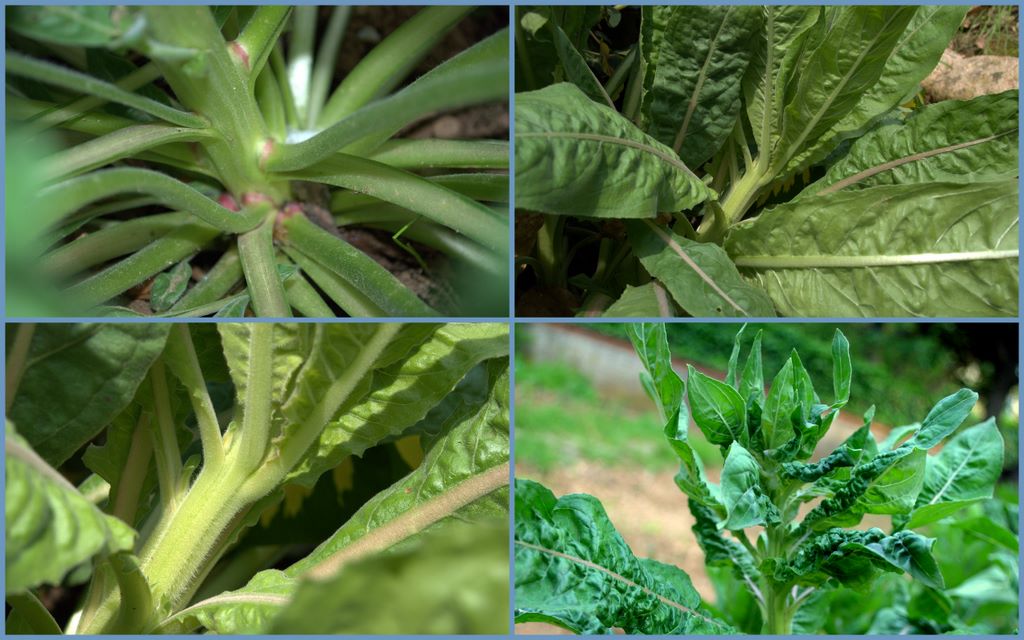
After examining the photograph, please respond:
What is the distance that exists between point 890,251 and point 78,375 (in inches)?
36.3

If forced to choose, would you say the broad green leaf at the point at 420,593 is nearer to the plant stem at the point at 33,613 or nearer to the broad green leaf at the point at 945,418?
the plant stem at the point at 33,613

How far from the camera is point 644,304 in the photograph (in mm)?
973

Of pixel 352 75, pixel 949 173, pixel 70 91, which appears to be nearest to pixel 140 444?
pixel 70 91

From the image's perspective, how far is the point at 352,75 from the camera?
4.18 ft

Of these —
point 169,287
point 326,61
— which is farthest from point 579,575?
point 326,61

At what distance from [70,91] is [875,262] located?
42.4 inches

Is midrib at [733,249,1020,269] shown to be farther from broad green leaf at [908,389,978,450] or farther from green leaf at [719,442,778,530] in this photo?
green leaf at [719,442,778,530]

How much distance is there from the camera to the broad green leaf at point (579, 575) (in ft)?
2.80

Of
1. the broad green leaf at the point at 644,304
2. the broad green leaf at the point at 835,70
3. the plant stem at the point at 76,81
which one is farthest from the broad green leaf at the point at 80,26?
the broad green leaf at the point at 835,70

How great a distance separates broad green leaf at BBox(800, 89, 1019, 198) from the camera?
3.47 ft

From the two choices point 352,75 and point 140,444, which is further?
point 352,75

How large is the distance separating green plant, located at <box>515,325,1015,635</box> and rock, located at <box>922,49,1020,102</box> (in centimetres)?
74

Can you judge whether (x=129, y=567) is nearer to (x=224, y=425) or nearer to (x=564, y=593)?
(x=224, y=425)

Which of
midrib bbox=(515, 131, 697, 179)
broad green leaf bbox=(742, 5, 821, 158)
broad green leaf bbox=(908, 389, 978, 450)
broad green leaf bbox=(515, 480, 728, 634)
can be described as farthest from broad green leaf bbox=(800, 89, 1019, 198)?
broad green leaf bbox=(515, 480, 728, 634)
